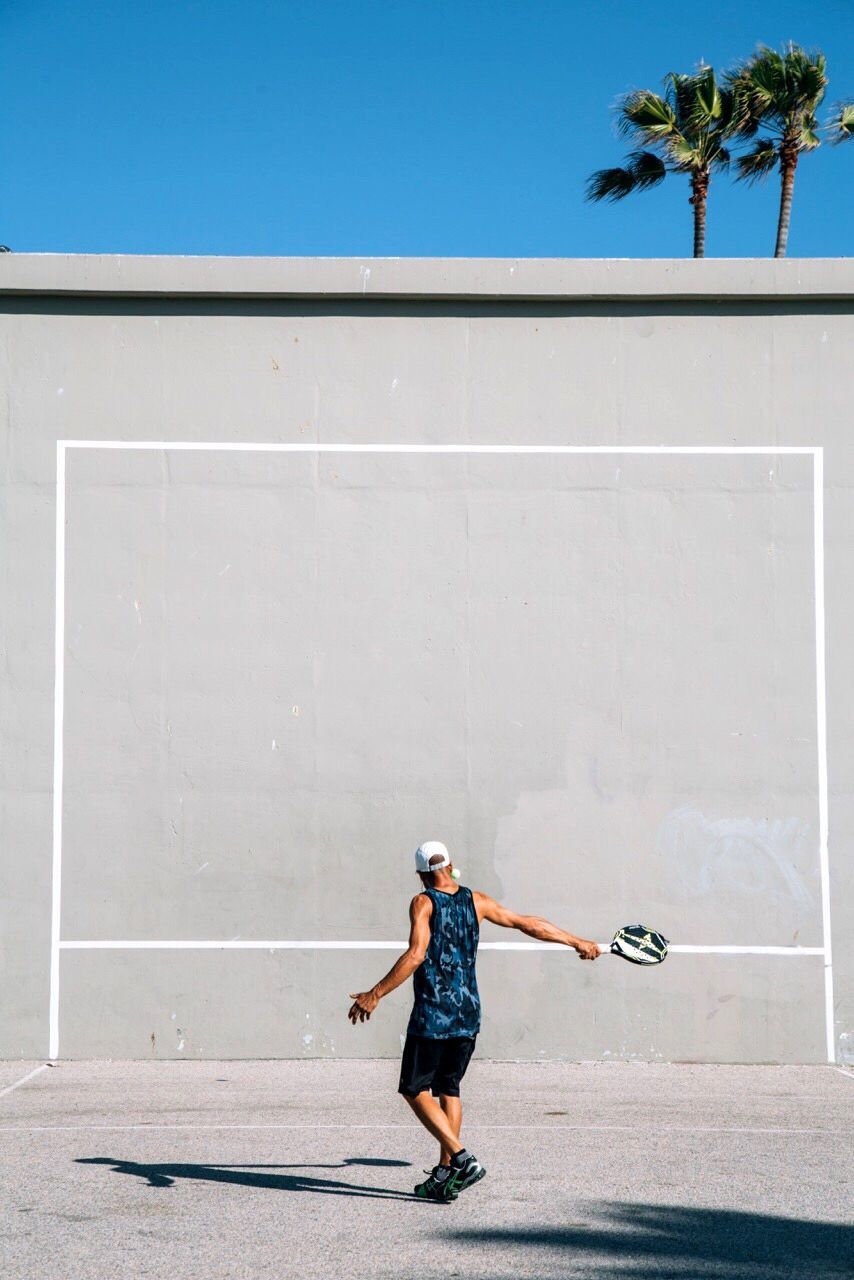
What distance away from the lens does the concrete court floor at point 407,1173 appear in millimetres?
5797

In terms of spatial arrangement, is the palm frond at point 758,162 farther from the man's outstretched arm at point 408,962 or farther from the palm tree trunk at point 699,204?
the man's outstretched arm at point 408,962

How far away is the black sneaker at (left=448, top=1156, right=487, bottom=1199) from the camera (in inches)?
260

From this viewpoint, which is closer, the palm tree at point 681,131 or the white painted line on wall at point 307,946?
the white painted line on wall at point 307,946

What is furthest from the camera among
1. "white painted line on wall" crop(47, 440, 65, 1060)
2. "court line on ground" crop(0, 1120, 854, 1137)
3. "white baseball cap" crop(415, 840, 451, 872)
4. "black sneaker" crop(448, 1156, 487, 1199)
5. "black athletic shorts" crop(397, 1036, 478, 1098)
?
"white painted line on wall" crop(47, 440, 65, 1060)

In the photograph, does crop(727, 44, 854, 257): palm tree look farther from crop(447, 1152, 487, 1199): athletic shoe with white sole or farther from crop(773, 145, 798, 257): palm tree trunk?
crop(447, 1152, 487, 1199): athletic shoe with white sole

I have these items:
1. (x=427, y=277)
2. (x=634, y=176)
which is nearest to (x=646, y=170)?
(x=634, y=176)

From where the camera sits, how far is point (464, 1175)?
6609 millimetres

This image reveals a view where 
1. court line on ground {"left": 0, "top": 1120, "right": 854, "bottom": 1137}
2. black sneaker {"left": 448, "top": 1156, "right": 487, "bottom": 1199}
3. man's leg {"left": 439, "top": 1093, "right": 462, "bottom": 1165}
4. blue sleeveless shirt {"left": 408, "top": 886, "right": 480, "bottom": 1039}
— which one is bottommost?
court line on ground {"left": 0, "top": 1120, "right": 854, "bottom": 1137}

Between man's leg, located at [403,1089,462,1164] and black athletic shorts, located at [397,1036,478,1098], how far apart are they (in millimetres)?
39

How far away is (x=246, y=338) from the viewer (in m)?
10.7

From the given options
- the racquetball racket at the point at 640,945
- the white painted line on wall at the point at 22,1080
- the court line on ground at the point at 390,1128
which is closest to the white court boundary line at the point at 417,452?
Answer: the white painted line on wall at the point at 22,1080

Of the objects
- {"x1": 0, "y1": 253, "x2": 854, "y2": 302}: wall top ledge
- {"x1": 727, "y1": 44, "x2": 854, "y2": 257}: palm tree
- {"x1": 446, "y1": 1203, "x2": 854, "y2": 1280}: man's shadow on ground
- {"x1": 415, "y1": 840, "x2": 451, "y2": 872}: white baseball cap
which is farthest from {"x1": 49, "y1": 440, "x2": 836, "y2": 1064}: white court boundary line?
{"x1": 727, "y1": 44, "x2": 854, "y2": 257}: palm tree

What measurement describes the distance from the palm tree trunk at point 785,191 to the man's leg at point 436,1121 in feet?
84.9

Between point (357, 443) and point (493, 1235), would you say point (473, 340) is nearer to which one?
point (357, 443)
